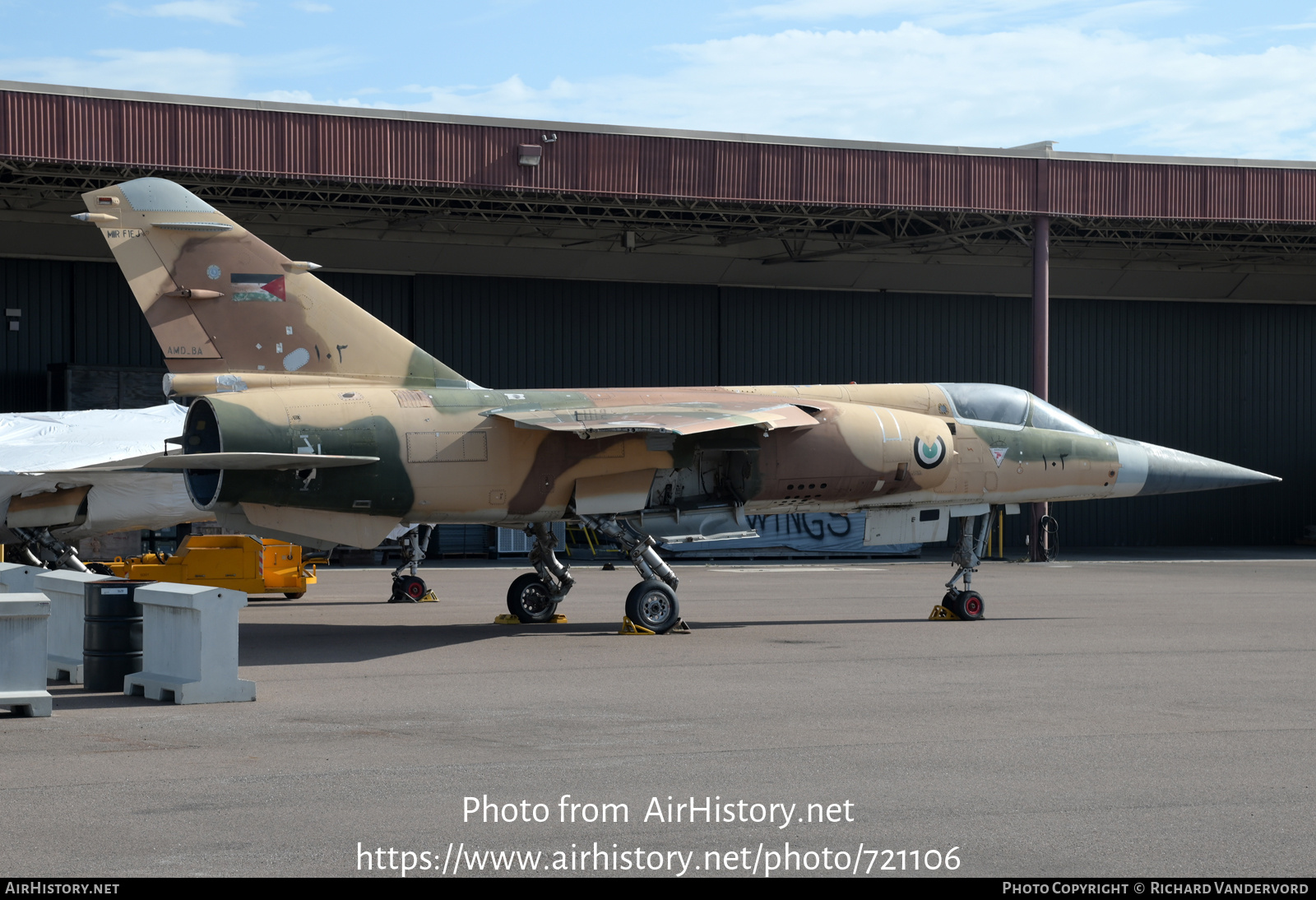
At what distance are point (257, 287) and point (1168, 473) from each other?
12.5m

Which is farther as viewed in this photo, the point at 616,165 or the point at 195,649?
the point at 616,165

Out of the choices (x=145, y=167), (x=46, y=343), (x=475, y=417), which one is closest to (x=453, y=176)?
(x=145, y=167)

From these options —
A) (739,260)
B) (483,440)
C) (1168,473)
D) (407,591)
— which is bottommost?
(407,591)

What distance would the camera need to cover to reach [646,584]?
15.8 m

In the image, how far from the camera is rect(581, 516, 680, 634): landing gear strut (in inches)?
618

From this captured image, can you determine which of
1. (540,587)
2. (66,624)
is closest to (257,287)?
(66,624)

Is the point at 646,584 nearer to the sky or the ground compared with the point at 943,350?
nearer to the ground

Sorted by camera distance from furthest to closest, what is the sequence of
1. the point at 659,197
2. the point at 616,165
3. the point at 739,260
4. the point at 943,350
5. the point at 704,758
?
the point at 943,350 → the point at 739,260 → the point at 659,197 → the point at 616,165 → the point at 704,758

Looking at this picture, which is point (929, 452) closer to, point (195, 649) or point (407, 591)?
point (407, 591)

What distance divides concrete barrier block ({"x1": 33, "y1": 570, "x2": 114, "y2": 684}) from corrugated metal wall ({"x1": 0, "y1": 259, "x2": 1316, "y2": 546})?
26.4 m

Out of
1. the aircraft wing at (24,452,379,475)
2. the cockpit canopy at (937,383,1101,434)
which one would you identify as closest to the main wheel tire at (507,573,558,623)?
the aircraft wing at (24,452,379,475)

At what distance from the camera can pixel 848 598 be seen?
874 inches
